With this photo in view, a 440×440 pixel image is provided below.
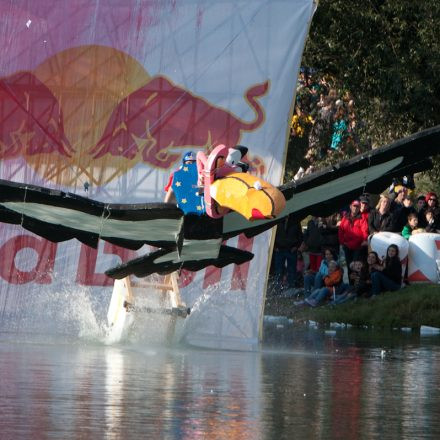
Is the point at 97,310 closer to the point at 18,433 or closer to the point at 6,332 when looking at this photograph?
the point at 6,332

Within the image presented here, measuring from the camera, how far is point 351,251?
992 inches

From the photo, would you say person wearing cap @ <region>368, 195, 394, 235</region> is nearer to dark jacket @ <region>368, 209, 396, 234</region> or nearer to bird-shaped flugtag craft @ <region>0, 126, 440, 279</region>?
dark jacket @ <region>368, 209, 396, 234</region>

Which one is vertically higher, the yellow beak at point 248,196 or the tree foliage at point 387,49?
the tree foliage at point 387,49

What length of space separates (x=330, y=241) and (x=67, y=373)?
12555 millimetres

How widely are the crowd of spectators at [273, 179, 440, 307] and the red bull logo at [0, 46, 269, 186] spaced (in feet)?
17.2

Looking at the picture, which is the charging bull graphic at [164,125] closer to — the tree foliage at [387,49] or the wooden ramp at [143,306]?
the wooden ramp at [143,306]

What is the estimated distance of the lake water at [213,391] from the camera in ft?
34.8

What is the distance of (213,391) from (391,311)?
36.1 ft

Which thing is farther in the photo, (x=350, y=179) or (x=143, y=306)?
(x=143, y=306)

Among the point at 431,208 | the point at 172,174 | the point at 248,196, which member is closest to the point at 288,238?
the point at 431,208

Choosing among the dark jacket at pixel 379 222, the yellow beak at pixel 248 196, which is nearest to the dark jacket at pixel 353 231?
the dark jacket at pixel 379 222

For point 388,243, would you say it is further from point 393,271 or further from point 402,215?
point 402,215

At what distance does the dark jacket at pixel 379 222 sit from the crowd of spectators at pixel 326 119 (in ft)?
12.9

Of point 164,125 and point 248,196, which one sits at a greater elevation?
point 164,125
